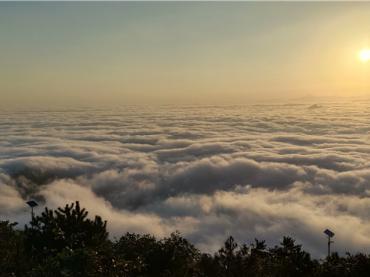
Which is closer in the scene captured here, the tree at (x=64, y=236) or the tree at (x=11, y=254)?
the tree at (x=64, y=236)

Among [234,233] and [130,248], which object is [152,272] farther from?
[234,233]

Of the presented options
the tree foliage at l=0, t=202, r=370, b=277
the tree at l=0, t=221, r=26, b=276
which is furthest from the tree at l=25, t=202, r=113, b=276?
the tree at l=0, t=221, r=26, b=276

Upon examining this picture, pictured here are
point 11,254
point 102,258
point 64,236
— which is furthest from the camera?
point 11,254

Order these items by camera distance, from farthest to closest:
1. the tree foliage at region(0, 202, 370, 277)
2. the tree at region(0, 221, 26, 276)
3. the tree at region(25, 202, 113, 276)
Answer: the tree at region(0, 221, 26, 276)
the tree at region(25, 202, 113, 276)
the tree foliage at region(0, 202, 370, 277)

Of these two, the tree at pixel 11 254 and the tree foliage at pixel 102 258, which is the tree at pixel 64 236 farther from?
the tree at pixel 11 254

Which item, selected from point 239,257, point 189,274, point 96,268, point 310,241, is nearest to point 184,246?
point 189,274

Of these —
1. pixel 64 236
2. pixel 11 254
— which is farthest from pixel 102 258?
pixel 11 254

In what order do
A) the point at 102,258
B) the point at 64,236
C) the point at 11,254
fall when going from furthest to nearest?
the point at 11,254
the point at 64,236
the point at 102,258

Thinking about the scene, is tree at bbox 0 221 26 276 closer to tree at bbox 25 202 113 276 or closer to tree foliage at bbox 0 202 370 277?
tree foliage at bbox 0 202 370 277

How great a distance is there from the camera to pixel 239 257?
44.1 metres

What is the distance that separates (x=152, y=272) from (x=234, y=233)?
6232 inches

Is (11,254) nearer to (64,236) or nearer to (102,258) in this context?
(64,236)

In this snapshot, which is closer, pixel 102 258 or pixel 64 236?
pixel 102 258

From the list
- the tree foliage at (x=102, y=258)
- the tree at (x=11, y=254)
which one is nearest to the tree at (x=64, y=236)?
the tree foliage at (x=102, y=258)
